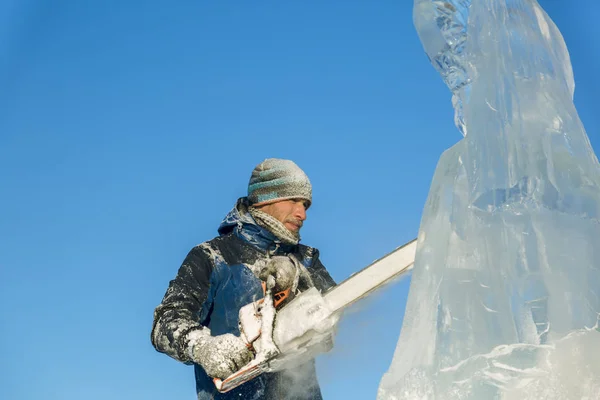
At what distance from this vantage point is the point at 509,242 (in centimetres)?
228

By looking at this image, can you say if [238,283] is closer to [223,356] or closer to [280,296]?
[280,296]

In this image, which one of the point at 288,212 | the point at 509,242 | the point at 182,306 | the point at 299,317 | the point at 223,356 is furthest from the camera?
the point at 288,212

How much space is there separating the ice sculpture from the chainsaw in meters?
0.50

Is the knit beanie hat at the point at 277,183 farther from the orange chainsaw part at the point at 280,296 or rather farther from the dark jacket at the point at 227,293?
the orange chainsaw part at the point at 280,296

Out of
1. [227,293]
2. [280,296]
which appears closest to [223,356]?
[280,296]

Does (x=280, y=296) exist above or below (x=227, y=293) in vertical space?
below

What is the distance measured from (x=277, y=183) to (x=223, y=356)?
1.50 metres

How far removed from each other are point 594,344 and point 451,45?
1.18m

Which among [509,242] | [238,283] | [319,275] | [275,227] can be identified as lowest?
[509,242]

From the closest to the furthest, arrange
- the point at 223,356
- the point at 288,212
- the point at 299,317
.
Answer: the point at 299,317 → the point at 223,356 → the point at 288,212

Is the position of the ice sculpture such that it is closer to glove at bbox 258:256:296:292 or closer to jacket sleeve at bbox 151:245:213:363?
glove at bbox 258:256:296:292

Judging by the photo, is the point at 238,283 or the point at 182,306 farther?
the point at 238,283

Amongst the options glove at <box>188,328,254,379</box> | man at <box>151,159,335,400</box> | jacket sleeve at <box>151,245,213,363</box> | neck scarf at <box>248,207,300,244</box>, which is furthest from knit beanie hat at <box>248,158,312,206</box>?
glove at <box>188,328,254,379</box>

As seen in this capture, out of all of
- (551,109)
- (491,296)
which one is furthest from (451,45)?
(491,296)
